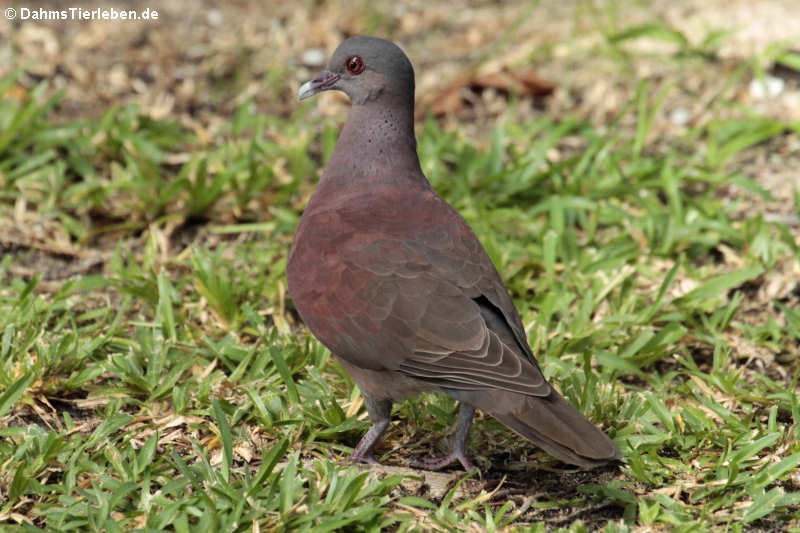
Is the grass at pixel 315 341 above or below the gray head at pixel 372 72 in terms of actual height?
below

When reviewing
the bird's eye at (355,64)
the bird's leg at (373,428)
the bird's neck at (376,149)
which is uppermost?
the bird's eye at (355,64)

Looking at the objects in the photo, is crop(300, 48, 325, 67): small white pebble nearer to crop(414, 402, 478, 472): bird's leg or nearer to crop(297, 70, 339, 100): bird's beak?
crop(297, 70, 339, 100): bird's beak

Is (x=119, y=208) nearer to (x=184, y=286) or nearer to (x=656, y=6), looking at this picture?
(x=184, y=286)

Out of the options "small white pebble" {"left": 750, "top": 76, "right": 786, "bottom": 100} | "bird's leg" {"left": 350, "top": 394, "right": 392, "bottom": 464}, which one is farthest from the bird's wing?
"small white pebble" {"left": 750, "top": 76, "right": 786, "bottom": 100}

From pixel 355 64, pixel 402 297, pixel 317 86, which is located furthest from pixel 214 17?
pixel 402 297

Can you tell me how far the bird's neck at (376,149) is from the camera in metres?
3.83

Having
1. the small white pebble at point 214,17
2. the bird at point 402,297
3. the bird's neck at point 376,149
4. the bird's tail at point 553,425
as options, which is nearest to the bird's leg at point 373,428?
the bird at point 402,297

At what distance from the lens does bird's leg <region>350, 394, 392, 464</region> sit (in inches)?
137

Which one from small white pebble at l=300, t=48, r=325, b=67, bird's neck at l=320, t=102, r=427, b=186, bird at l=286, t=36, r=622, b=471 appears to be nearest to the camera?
bird at l=286, t=36, r=622, b=471

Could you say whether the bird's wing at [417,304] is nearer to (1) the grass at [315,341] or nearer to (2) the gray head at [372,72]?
(1) the grass at [315,341]

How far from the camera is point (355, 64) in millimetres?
3943

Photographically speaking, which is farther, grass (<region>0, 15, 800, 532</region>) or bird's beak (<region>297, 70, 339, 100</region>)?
bird's beak (<region>297, 70, 339, 100</region>)

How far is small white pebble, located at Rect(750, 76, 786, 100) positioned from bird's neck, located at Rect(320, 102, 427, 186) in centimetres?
336

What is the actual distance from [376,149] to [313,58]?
10.3 feet
